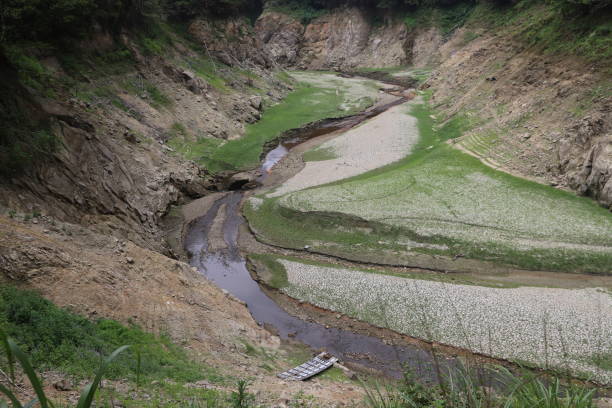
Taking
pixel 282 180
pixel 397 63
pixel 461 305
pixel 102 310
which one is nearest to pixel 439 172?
pixel 282 180

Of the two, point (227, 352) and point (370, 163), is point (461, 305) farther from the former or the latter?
point (370, 163)

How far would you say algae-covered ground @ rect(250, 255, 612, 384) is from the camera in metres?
21.6

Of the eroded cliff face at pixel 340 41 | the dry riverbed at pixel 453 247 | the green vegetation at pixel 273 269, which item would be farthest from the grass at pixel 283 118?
the eroded cliff face at pixel 340 41

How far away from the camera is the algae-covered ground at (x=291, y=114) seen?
169ft

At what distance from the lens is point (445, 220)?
34781 mm

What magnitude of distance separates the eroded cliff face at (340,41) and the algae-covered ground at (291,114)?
1073cm

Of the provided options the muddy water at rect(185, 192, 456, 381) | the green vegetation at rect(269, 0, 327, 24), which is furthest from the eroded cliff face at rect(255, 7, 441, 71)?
the muddy water at rect(185, 192, 456, 381)

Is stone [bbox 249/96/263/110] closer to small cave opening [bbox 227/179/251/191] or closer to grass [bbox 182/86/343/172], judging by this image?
grass [bbox 182/86/343/172]

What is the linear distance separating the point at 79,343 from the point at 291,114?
193 ft

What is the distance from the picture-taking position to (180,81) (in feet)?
201

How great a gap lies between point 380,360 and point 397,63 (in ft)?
318

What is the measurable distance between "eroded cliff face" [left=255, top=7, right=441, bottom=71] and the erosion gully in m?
74.8

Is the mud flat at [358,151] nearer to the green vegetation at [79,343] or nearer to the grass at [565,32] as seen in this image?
the grass at [565,32]

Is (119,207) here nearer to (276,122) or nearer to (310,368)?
(310,368)
